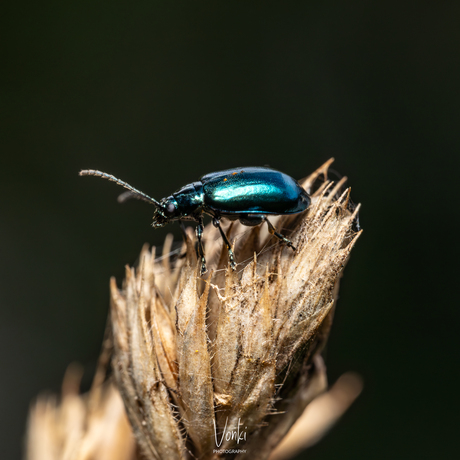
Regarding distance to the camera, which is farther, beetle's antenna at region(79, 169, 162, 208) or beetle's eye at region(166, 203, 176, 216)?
beetle's eye at region(166, 203, 176, 216)

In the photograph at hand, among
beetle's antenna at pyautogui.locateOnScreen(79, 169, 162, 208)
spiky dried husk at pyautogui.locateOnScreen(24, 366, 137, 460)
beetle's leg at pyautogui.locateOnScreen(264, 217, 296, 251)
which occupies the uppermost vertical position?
beetle's antenna at pyautogui.locateOnScreen(79, 169, 162, 208)

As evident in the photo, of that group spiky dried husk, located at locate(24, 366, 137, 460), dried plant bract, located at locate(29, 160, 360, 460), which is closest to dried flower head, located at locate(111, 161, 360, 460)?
dried plant bract, located at locate(29, 160, 360, 460)

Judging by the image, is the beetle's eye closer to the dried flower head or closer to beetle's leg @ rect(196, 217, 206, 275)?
beetle's leg @ rect(196, 217, 206, 275)

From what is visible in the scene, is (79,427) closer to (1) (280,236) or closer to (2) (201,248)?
(2) (201,248)

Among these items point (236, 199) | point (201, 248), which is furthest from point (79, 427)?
point (236, 199)

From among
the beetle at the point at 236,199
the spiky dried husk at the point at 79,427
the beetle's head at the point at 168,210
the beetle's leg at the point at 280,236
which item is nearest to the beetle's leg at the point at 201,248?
the beetle at the point at 236,199

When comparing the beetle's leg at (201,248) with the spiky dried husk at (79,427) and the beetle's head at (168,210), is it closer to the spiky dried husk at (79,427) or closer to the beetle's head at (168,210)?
the beetle's head at (168,210)

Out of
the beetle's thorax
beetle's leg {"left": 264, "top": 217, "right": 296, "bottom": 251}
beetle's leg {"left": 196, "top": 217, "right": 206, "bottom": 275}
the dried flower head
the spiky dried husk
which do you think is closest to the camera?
the dried flower head

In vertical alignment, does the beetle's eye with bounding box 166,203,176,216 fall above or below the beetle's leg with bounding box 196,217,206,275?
above
